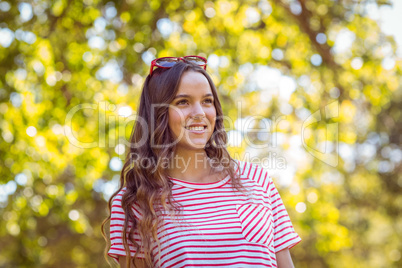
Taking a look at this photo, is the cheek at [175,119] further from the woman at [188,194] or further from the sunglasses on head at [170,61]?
the sunglasses on head at [170,61]

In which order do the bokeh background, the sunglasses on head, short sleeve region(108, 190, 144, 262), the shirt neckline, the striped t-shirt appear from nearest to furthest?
the striped t-shirt, short sleeve region(108, 190, 144, 262), the shirt neckline, the sunglasses on head, the bokeh background

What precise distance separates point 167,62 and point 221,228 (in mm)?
974

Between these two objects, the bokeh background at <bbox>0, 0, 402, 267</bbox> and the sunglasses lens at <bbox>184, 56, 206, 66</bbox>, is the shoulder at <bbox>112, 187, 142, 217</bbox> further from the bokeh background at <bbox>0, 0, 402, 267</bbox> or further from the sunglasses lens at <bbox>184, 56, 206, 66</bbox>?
the bokeh background at <bbox>0, 0, 402, 267</bbox>

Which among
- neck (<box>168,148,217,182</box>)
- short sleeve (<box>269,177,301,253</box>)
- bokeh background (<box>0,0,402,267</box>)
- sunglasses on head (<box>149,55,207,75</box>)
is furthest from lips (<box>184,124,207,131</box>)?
bokeh background (<box>0,0,402,267</box>)

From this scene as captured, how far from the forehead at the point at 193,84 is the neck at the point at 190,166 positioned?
1.02 ft

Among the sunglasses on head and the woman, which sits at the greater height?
the sunglasses on head

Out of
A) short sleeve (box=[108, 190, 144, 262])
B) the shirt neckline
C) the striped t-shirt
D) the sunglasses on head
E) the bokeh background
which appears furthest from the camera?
the bokeh background

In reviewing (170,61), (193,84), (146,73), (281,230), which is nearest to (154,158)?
(193,84)

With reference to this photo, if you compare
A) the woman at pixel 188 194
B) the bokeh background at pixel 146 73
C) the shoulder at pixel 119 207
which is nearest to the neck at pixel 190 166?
the woman at pixel 188 194

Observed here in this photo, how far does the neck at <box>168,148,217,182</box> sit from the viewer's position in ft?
7.55

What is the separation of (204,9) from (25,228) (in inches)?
134

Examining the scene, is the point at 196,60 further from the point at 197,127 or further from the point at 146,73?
the point at 146,73

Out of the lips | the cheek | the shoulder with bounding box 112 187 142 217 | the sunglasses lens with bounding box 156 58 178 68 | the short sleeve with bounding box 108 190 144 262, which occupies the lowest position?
the short sleeve with bounding box 108 190 144 262

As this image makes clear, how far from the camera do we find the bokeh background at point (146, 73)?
16.9 feet
